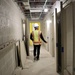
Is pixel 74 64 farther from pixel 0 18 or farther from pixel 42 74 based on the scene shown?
pixel 0 18

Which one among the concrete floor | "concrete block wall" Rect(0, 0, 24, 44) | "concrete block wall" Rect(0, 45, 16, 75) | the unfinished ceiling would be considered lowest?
the concrete floor

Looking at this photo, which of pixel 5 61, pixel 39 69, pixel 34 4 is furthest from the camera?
pixel 34 4

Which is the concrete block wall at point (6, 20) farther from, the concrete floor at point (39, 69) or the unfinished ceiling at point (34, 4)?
the unfinished ceiling at point (34, 4)

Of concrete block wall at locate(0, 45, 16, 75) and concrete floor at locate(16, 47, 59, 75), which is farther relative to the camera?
concrete floor at locate(16, 47, 59, 75)

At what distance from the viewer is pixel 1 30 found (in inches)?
106

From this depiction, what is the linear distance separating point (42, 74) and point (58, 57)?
0.81 m

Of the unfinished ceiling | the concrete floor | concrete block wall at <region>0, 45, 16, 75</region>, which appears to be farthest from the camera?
the unfinished ceiling

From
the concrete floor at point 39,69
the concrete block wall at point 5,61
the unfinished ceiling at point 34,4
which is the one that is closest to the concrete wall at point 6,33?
the concrete block wall at point 5,61

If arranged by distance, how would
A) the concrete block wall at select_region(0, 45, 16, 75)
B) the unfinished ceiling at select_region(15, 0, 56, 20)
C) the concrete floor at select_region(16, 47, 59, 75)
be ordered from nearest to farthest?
the concrete block wall at select_region(0, 45, 16, 75) < the concrete floor at select_region(16, 47, 59, 75) < the unfinished ceiling at select_region(15, 0, 56, 20)

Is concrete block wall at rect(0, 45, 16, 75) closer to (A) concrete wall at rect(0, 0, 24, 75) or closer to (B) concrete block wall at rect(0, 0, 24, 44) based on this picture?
(A) concrete wall at rect(0, 0, 24, 75)

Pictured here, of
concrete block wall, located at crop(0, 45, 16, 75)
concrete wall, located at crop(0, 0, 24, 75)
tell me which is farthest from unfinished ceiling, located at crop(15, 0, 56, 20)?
concrete block wall, located at crop(0, 45, 16, 75)

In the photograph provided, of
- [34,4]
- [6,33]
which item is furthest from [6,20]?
[34,4]

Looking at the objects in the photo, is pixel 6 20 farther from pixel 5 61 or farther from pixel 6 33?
pixel 5 61

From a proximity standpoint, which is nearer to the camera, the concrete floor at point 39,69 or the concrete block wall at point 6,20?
the concrete block wall at point 6,20
